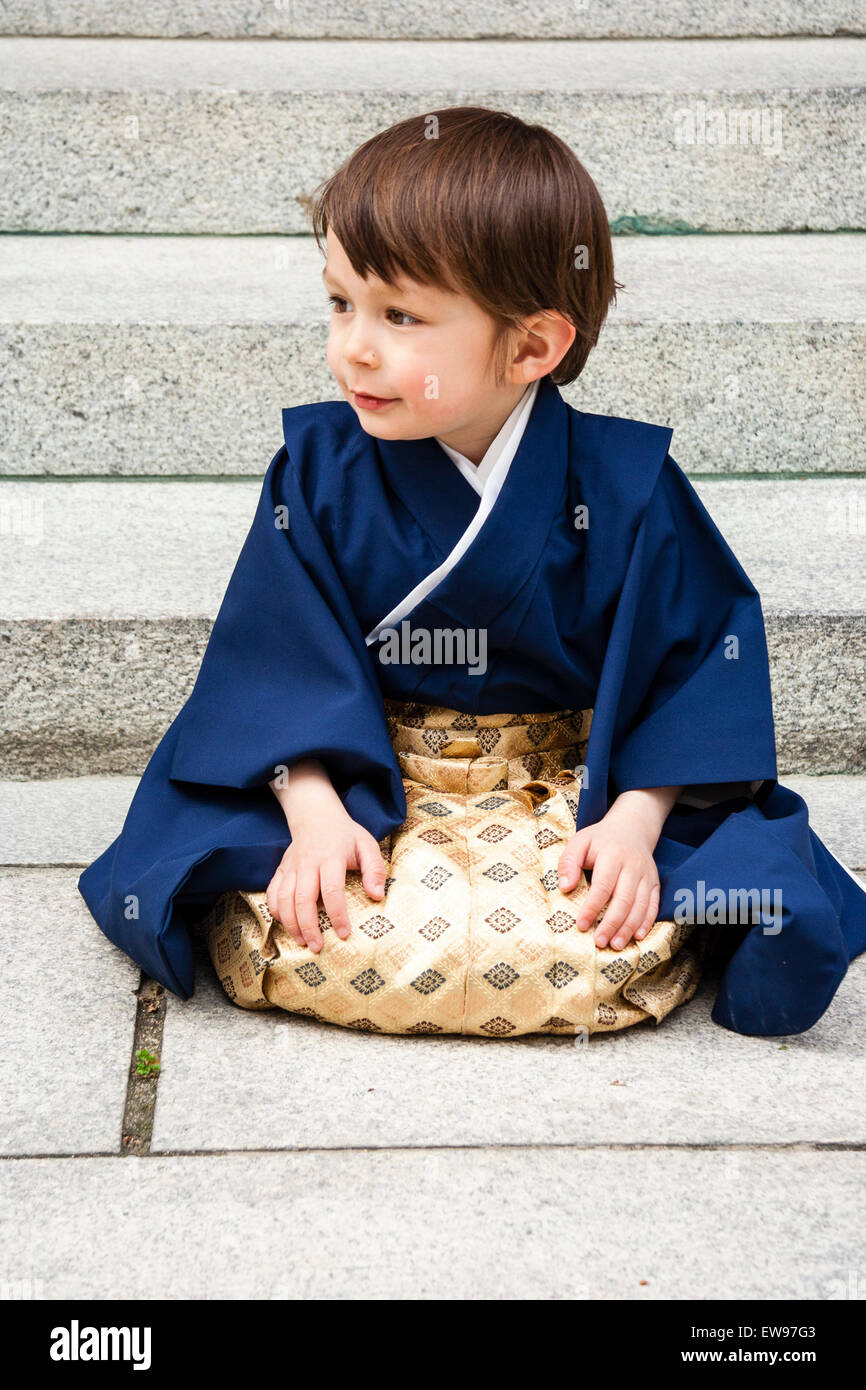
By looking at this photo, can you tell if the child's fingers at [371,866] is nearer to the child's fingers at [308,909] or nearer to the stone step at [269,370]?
the child's fingers at [308,909]

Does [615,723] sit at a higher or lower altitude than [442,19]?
lower

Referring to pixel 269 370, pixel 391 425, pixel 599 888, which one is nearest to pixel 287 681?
pixel 391 425

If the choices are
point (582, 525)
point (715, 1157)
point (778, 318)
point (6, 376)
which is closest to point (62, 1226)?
point (715, 1157)

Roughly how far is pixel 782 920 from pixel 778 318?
136 centimetres

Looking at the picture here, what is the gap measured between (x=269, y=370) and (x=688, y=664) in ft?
3.71

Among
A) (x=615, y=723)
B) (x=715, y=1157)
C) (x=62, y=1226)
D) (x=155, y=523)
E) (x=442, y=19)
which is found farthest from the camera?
(x=442, y=19)

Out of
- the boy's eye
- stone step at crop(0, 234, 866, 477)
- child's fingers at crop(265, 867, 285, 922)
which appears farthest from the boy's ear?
stone step at crop(0, 234, 866, 477)

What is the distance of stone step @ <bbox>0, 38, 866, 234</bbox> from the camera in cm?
269

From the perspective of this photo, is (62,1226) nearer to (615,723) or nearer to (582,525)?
(615,723)

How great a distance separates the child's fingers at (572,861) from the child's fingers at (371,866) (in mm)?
206

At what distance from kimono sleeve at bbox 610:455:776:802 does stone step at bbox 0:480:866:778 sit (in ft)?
1.50

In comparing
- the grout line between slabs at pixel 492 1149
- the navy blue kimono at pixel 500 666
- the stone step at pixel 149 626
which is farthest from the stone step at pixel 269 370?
the grout line between slabs at pixel 492 1149

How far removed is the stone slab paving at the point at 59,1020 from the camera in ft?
4.51

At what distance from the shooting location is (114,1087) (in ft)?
4.71
